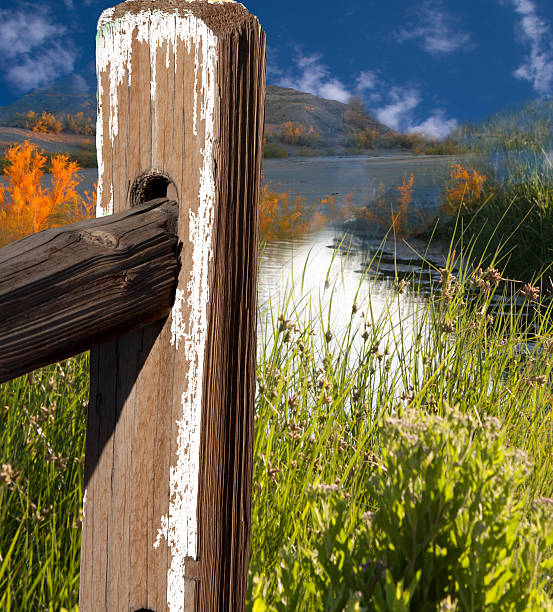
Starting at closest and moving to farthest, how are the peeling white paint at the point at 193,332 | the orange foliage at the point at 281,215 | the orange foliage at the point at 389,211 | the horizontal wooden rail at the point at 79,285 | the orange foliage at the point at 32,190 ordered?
the horizontal wooden rail at the point at 79,285 → the peeling white paint at the point at 193,332 → the orange foliage at the point at 32,190 → the orange foliage at the point at 281,215 → the orange foliage at the point at 389,211

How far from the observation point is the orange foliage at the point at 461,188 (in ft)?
37.9

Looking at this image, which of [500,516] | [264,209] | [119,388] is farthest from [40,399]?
[264,209]

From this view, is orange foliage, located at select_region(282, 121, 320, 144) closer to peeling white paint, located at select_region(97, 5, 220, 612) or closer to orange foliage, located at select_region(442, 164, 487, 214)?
orange foliage, located at select_region(442, 164, 487, 214)

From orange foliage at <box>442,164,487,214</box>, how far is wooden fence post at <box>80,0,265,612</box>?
33.9 feet

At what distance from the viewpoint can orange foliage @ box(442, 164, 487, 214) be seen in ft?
37.9

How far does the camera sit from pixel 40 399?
8.82ft

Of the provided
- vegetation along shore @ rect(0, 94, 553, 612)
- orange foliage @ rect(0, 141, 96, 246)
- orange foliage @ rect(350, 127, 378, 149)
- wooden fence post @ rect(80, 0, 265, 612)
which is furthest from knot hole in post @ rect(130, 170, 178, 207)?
orange foliage @ rect(350, 127, 378, 149)

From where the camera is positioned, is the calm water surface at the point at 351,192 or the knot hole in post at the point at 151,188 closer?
the knot hole in post at the point at 151,188

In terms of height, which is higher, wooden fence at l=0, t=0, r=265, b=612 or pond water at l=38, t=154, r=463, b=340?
pond water at l=38, t=154, r=463, b=340

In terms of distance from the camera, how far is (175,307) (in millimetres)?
1079

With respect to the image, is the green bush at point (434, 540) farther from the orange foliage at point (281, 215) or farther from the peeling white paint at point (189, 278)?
the orange foliage at point (281, 215)

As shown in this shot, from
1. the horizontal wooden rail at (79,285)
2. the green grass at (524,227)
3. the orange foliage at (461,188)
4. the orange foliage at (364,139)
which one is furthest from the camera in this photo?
the orange foliage at (364,139)

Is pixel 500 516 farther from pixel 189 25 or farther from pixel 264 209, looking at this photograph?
pixel 264 209

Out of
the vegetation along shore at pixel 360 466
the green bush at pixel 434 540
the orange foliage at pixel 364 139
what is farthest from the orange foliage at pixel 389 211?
the green bush at pixel 434 540
